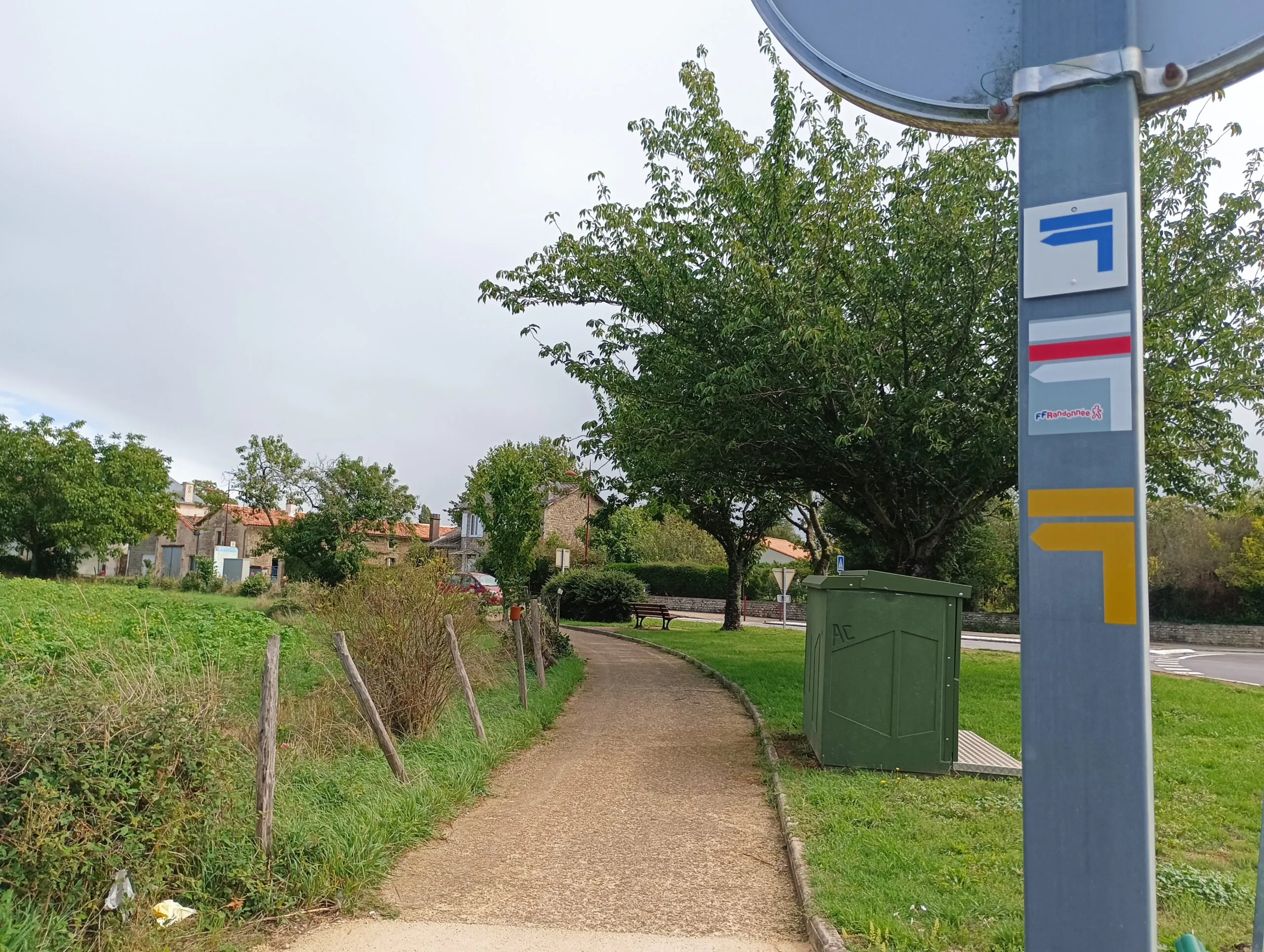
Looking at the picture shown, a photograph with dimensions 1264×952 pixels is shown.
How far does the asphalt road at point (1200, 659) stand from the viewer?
1970 cm

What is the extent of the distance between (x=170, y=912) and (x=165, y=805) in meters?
0.48

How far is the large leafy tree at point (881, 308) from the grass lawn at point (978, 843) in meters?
4.01

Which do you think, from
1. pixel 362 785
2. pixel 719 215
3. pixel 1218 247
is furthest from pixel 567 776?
pixel 1218 247

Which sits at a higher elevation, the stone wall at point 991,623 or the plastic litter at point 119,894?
the stone wall at point 991,623

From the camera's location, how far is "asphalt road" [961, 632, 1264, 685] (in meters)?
19.7

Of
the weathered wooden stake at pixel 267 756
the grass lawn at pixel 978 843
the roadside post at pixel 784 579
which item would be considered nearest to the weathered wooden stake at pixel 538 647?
the grass lawn at pixel 978 843

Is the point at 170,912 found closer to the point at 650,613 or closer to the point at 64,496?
the point at 650,613

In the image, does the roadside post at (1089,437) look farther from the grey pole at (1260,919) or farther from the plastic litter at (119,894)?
the plastic litter at (119,894)

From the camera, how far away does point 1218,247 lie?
39.5 feet

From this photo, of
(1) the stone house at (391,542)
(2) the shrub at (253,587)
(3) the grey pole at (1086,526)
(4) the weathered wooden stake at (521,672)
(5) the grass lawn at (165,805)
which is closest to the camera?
(3) the grey pole at (1086,526)

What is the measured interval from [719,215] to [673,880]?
34.2ft

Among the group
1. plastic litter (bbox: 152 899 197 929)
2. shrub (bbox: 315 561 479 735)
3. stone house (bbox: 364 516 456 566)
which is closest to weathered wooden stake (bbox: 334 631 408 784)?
shrub (bbox: 315 561 479 735)

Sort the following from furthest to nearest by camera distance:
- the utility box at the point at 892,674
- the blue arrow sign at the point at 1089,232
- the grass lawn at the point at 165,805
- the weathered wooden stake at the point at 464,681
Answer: the weathered wooden stake at the point at 464,681
the utility box at the point at 892,674
the grass lawn at the point at 165,805
the blue arrow sign at the point at 1089,232

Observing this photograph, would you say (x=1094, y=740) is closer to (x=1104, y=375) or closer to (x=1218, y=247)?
(x=1104, y=375)
